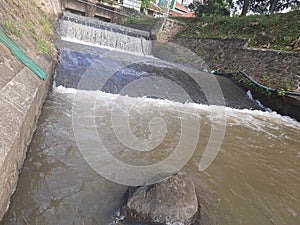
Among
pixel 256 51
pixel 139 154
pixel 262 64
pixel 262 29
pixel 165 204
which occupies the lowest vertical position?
pixel 139 154

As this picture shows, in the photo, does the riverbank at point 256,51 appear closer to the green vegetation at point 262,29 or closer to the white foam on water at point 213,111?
the green vegetation at point 262,29

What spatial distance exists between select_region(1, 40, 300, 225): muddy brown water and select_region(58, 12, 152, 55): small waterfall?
25.3 ft

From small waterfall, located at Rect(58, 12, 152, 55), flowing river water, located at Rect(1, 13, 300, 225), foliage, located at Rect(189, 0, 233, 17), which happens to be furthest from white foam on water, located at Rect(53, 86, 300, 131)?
foliage, located at Rect(189, 0, 233, 17)

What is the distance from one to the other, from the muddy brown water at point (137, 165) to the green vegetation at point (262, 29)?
5787mm

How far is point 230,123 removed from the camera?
18.2 ft

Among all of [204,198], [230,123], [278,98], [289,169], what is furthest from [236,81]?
[204,198]

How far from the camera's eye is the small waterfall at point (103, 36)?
11.8 m

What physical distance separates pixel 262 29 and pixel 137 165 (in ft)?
35.9

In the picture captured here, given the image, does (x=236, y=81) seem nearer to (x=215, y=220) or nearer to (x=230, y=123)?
(x=230, y=123)

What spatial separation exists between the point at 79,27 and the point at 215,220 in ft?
40.0

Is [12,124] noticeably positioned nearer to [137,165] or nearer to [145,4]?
[137,165]

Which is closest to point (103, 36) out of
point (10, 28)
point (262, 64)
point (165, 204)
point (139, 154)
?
point (262, 64)

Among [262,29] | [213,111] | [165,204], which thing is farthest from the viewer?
[262,29]

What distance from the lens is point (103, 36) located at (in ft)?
40.7
